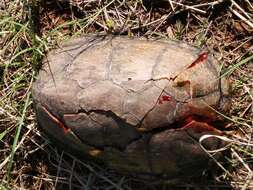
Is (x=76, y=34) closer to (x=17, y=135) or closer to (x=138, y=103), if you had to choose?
(x=17, y=135)

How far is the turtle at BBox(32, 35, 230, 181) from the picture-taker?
2.63 metres

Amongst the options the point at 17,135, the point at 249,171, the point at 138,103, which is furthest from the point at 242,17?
the point at 17,135

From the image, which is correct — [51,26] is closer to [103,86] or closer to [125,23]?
[125,23]

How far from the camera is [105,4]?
3.44 metres

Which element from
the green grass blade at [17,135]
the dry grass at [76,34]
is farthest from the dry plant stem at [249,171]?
the green grass blade at [17,135]

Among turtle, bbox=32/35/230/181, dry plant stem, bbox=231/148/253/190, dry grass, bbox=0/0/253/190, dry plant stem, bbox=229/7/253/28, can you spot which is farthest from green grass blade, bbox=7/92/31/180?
dry plant stem, bbox=229/7/253/28

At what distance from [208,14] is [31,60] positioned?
1091 millimetres

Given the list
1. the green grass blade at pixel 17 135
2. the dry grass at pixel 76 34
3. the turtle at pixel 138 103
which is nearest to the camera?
the turtle at pixel 138 103

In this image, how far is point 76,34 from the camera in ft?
10.8

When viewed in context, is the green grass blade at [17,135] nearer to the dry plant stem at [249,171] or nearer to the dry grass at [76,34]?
the dry grass at [76,34]

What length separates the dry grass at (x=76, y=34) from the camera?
3.27 m

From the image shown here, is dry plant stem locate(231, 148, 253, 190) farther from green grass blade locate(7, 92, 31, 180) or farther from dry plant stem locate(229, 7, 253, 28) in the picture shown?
green grass blade locate(7, 92, 31, 180)

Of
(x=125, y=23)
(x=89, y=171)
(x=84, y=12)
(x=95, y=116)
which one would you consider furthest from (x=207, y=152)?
(x=84, y=12)

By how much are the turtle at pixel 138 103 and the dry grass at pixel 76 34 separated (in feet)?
1.30
